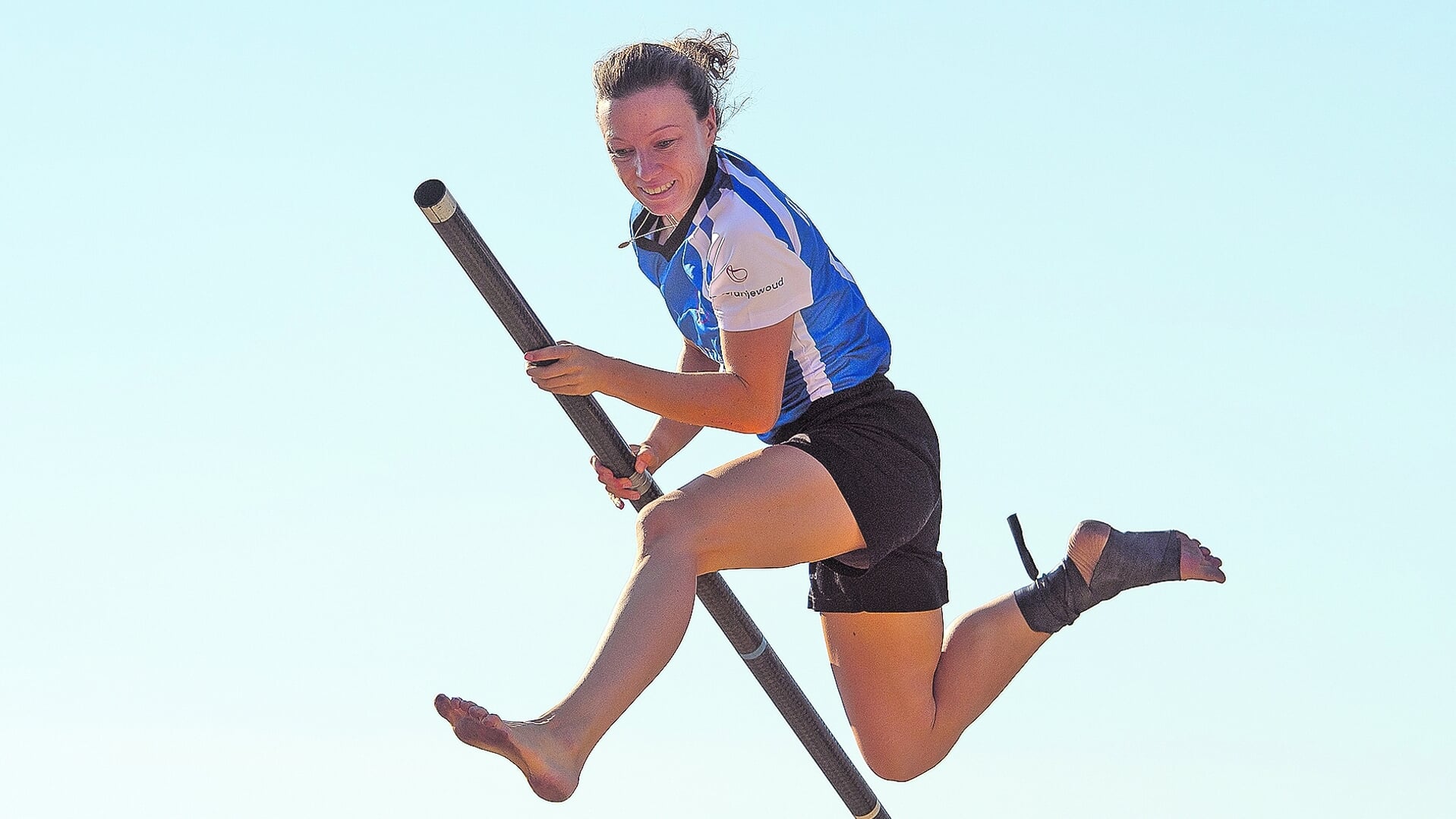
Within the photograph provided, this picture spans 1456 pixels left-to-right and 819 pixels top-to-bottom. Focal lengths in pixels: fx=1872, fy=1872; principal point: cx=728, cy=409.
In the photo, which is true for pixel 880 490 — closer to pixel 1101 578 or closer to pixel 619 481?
pixel 619 481

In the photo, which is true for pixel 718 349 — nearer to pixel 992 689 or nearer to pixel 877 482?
pixel 877 482

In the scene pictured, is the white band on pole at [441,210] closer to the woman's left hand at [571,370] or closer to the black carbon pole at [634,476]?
the black carbon pole at [634,476]

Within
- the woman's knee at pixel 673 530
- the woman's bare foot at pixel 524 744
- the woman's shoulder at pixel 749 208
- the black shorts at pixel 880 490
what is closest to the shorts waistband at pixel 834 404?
the black shorts at pixel 880 490

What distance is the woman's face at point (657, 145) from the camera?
233 inches

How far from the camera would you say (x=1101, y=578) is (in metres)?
7.45

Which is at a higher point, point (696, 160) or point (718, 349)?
point (696, 160)

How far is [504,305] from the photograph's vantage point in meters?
5.82

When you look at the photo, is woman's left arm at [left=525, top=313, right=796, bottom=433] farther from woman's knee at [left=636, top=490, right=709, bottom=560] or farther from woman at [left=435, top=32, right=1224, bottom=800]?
woman's knee at [left=636, top=490, right=709, bottom=560]

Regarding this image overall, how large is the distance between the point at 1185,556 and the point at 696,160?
2.78 m

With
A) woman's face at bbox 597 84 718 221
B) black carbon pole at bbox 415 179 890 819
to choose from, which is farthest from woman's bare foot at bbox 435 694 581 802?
woman's face at bbox 597 84 718 221

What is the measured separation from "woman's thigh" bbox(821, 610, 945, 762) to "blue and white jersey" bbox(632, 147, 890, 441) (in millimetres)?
862

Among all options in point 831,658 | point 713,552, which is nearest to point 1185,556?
point 831,658

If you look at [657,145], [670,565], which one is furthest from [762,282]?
[670,565]

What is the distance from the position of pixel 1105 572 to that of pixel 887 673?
40.9 inches
